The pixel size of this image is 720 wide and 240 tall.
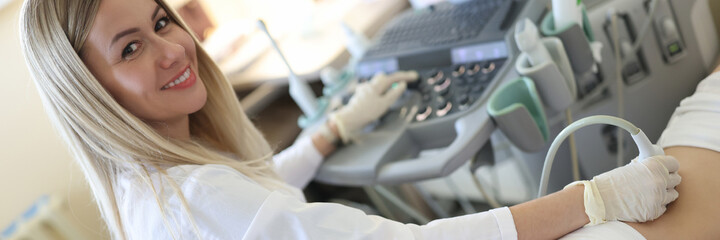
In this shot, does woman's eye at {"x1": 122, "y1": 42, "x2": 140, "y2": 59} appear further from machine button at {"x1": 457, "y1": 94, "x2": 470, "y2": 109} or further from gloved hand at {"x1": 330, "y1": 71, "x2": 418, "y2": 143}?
machine button at {"x1": 457, "y1": 94, "x2": 470, "y2": 109}

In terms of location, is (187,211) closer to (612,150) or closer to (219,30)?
(612,150)

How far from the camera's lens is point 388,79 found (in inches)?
43.7

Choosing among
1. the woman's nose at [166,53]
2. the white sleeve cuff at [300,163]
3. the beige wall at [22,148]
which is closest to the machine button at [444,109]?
the white sleeve cuff at [300,163]

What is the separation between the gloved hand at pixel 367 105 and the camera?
105 cm

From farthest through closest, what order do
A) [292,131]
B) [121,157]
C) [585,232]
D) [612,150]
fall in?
[292,131] → [612,150] → [121,157] → [585,232]

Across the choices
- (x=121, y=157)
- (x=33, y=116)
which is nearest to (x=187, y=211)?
(x=121, y=157)

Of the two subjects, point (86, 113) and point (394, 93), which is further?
point (394, 93)

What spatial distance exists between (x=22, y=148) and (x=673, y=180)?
153 cm

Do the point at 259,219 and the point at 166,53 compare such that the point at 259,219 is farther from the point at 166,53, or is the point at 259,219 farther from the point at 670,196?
the point at 670,196

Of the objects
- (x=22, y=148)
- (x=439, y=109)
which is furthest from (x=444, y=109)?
(x=22, y=148)

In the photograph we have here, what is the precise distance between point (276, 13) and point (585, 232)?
1.73 metres

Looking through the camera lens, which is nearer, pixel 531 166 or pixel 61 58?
pixel 61 58

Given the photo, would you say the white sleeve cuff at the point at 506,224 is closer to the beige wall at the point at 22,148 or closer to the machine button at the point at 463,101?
the machine button at the point at 463,101

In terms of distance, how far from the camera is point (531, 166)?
46.2 inches
